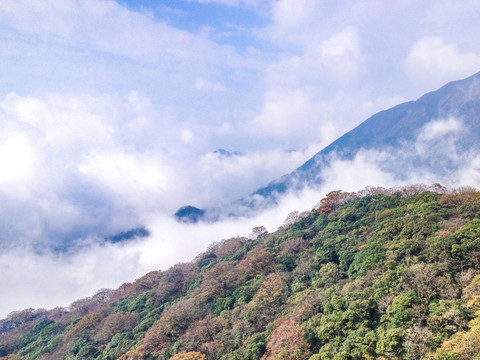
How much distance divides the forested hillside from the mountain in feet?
258

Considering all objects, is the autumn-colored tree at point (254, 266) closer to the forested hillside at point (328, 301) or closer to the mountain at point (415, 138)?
the forested hillside at point (328, 301)

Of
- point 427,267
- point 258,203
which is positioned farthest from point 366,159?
point 427,267

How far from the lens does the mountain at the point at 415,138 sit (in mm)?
113625

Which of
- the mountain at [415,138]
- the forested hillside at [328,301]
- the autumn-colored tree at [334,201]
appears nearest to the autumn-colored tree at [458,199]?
the forested hillside at [328,301]

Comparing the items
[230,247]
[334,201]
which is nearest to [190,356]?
[230,247]

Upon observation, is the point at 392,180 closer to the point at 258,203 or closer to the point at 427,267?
the point at 258,203

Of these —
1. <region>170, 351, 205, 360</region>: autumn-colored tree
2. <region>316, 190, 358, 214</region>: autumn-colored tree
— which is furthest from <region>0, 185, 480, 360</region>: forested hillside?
<region>316, 190, 358, 214</region>: autumn-colored tree

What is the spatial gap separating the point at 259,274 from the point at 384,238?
55.2 feet

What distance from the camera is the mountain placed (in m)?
114

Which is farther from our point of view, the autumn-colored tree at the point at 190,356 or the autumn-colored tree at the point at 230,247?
the autumn-colored tree at the point at 230,247

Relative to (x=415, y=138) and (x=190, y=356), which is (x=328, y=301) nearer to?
(x=190, y=356)

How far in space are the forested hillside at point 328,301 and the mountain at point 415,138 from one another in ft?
258

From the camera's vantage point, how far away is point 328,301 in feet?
85.6

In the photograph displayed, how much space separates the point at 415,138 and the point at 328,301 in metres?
123
